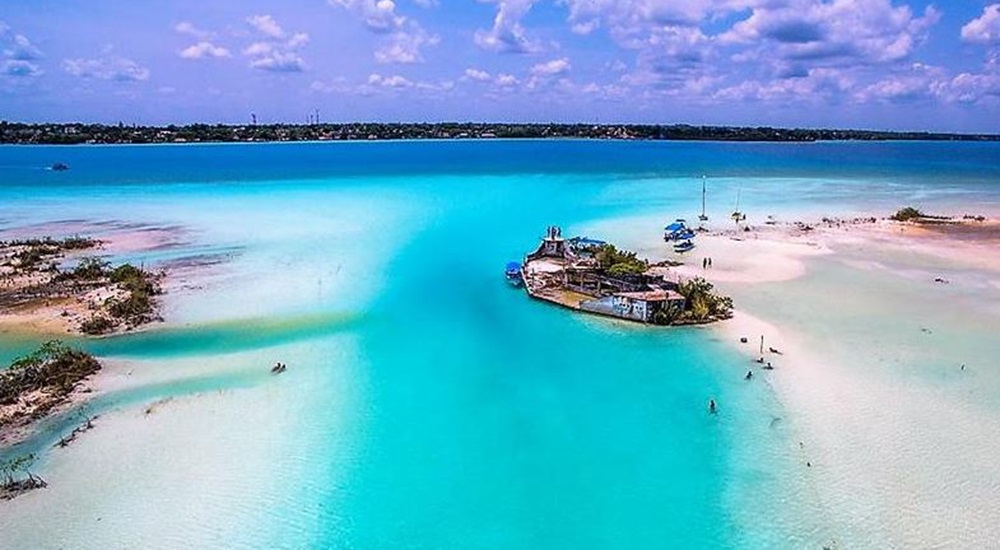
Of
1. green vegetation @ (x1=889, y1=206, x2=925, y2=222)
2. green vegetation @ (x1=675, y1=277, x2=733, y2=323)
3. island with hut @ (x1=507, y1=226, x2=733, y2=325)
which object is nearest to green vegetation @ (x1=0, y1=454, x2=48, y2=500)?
island with hut @ (x1=507, y1=226, x2=733, y2=325)

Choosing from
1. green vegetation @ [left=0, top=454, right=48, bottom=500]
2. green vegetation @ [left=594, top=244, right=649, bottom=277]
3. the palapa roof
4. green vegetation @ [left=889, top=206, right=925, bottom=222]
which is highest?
green vegetation @ [left=889, top=206, right=925, bottom=222]

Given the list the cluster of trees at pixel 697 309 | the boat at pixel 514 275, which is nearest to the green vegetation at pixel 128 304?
the boat at pixel 514 275

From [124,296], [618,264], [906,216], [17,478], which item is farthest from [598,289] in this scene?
[906,216]

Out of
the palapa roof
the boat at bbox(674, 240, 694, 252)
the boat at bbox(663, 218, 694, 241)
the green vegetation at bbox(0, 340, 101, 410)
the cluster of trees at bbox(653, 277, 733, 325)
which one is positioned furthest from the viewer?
the boat at bbox(663, 218, 694, 241)

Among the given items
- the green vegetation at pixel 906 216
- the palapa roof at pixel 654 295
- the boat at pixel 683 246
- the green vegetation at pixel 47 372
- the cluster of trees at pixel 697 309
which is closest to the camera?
the green vegetation at pixel 47 372

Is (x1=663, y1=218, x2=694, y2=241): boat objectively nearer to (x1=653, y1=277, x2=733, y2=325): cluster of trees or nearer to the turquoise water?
the turquoise water

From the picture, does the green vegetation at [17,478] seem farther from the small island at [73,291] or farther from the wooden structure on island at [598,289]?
the wooden structure on island at [598,289]
